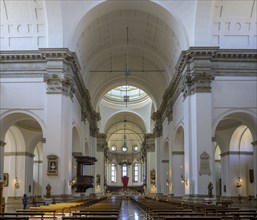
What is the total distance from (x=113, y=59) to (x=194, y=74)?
15.3 meters

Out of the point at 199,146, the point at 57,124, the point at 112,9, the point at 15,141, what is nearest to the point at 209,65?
the point at 199,146

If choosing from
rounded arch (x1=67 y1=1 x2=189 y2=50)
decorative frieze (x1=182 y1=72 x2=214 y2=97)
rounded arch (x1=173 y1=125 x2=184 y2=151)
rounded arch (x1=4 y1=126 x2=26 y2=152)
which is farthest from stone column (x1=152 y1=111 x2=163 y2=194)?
decorative frieze (x1=182 y1=72 x2=214 y2=97)

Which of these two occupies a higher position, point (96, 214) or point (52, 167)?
point (52, 167)

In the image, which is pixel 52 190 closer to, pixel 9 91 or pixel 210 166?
pixel 9 91

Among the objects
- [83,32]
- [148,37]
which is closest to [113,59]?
[148,37]

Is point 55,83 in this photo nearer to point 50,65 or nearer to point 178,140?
point 50,65

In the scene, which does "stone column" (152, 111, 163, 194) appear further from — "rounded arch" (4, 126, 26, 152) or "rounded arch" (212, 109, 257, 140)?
"rounded arch" (212, 109, 257, 140)

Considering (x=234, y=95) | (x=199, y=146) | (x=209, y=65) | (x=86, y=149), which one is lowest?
(x=199, y=146)

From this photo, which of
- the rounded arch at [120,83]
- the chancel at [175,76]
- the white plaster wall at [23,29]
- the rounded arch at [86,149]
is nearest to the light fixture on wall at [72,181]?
the chancel at [175,76]

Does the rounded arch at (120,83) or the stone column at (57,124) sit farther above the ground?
the rounded arch at (120,83)

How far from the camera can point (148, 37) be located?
35156 mm

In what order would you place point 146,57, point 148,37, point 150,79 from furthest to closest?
point 150,79 → point 146,57 → point 148,37

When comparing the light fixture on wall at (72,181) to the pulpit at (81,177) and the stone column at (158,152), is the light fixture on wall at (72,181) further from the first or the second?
the stone column at (158,152)

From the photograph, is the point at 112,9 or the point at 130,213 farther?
the point at 112,9
